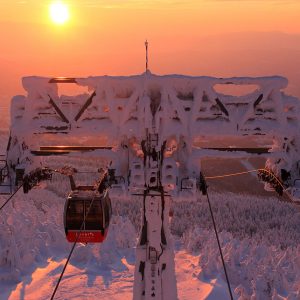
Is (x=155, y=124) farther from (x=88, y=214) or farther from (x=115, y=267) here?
(x=115, y=267)

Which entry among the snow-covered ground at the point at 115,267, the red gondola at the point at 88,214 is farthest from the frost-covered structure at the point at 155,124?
the snow-covered ground at the point at 115,267

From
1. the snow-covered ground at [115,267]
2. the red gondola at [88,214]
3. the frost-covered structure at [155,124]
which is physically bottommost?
the snow-covered ground at [115,267]

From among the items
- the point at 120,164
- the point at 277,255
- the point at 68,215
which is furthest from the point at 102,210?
the point at 277,255

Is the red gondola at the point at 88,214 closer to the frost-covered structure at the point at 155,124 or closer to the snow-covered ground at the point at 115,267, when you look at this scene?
the frost-covered structure at the point at 155,124

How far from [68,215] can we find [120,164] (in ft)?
12.8

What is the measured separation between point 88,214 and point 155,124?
4955 millimetres

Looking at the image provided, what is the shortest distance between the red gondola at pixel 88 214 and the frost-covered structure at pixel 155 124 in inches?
93.9

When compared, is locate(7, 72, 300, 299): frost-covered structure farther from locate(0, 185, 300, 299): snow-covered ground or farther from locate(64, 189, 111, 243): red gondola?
locate(0, 185, 300, 299): snow-covered ground

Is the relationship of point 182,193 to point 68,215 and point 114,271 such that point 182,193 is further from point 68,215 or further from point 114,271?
point 114,271

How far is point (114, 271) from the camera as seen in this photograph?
30906mm

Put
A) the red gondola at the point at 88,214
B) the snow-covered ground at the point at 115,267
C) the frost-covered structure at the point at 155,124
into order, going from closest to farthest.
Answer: the frost-covered structure at the point at 155,124, the red gondola at the point at 88,214, the snow-covered ground at the point at 115,267

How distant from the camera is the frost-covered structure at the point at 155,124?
10.6m

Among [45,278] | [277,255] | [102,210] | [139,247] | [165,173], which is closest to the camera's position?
[165,173]

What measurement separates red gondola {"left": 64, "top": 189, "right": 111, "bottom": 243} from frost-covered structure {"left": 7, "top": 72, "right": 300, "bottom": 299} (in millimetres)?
2386
